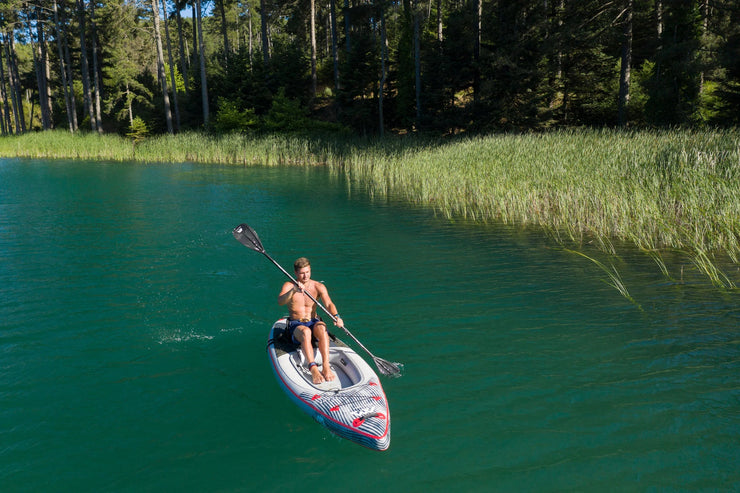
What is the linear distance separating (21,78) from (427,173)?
61044 mm

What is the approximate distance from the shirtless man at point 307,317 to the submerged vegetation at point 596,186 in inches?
247

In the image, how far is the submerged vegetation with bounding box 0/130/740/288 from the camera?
9.52 meters

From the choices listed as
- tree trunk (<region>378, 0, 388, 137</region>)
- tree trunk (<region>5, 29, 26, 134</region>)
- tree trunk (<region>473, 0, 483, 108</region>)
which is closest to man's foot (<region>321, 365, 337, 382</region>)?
tree trunk (<region>473, 0, 483, 108</region>)

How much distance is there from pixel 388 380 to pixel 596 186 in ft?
28.7

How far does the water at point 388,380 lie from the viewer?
3996 millimetres

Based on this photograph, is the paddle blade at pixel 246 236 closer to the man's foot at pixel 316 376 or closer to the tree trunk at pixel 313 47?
the man's foot at pixel 316 376

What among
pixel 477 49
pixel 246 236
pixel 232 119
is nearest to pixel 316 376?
pixel 246 236

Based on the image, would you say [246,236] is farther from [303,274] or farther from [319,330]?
[319,330]

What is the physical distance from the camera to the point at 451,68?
2881 cm

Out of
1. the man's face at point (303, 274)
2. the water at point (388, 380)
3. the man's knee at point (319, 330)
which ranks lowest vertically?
the water at point (388, 380)

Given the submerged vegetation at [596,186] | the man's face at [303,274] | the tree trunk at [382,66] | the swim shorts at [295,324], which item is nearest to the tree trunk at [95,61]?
the tree trunk at [382,66]

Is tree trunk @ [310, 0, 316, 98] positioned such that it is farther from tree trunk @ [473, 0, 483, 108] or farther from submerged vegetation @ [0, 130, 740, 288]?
submerged vegetation @ [0, 130, 740, 288]

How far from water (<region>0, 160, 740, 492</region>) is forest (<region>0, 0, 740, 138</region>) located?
16.1 metres

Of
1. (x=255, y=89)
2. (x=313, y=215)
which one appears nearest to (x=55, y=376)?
(x=313, y=215)
